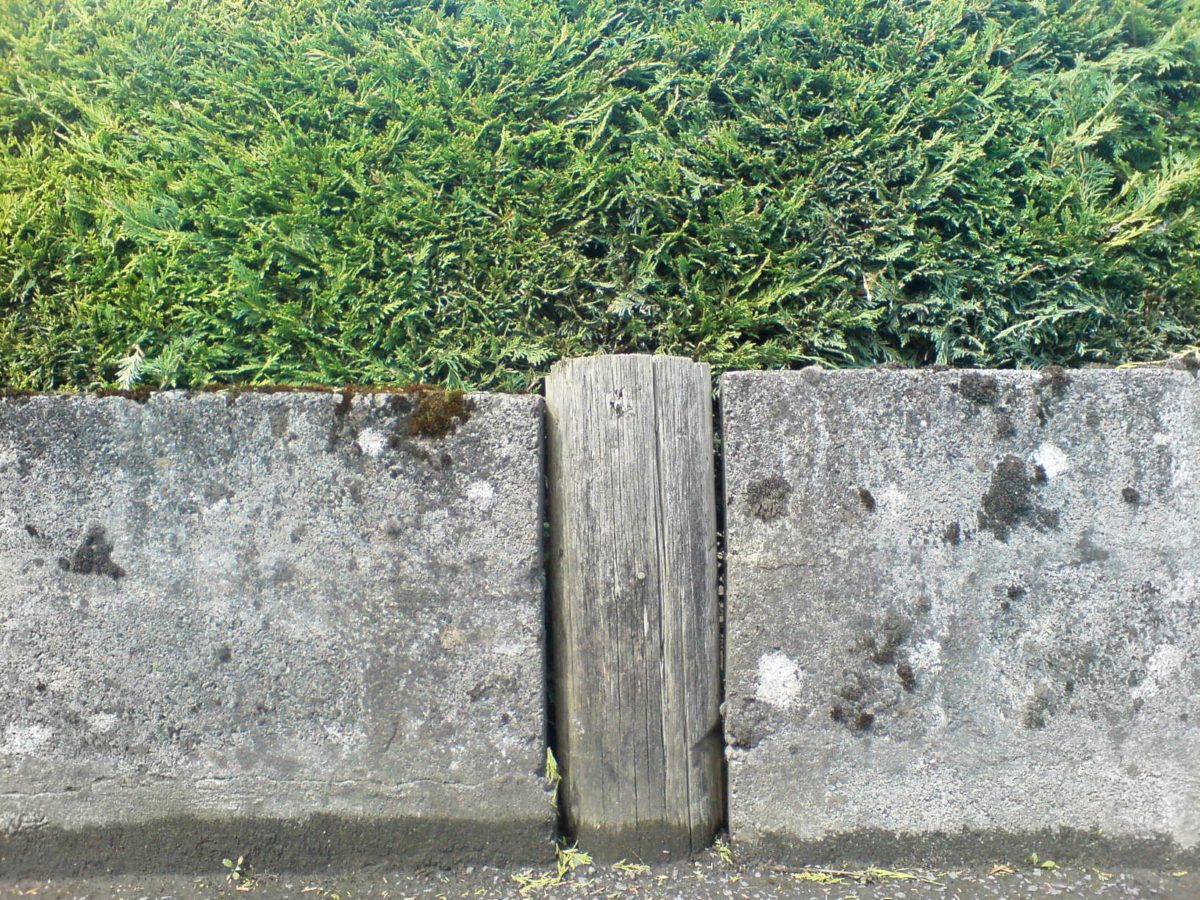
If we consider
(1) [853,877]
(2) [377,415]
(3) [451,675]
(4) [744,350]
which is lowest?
(1) [853,877]

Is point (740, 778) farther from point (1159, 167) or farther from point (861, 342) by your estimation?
point (1159, 167)

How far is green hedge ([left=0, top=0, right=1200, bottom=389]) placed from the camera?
292 centimetres

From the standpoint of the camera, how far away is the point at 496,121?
2.99 m

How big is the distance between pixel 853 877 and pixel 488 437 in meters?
1.86

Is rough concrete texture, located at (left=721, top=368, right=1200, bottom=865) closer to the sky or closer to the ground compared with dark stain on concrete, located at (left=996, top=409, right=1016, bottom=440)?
closer to the ground

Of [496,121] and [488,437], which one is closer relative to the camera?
[488,437]

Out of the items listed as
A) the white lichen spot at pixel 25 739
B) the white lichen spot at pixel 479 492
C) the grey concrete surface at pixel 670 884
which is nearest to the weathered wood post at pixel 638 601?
the grey concrete surface at pixel 670 884

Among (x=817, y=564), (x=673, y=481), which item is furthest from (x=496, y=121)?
(x=817, y=564)

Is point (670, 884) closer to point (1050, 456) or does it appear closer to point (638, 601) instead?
point (638, 601)

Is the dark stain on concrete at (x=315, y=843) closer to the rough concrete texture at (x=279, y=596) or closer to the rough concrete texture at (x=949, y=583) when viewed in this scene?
the rough concrete texture at (x=279, y=596)

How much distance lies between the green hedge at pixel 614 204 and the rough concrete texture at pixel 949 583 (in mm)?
313

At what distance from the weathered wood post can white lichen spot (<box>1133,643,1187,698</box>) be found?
1.40 m

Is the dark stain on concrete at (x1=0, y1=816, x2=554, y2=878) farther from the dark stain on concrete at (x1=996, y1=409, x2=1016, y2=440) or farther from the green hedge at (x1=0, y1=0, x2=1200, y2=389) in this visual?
the dark stain on concrete at (x1=996, y1=409, x2=1016, y2=440)

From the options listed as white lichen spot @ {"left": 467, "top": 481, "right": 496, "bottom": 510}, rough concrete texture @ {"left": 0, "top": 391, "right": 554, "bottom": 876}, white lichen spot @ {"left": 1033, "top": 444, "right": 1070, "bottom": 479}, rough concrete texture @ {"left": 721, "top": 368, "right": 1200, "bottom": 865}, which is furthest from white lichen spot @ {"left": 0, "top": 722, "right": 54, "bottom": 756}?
white lichen spot @ {"left": 1033, "top": 444, "right": 1070, "bottom": 479}
